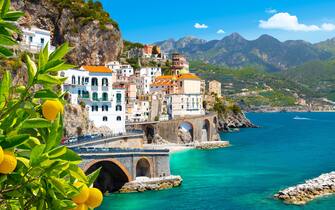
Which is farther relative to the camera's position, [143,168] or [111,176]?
[143,168]

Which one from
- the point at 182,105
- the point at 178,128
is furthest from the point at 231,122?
the point at 178,128

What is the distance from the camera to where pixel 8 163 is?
9.21 ft

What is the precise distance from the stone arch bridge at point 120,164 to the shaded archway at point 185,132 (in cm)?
4059

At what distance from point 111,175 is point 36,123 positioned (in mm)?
39788

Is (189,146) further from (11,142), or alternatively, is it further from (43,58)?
(11,142)

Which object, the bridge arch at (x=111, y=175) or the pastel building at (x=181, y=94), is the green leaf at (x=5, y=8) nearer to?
the bridge arch at (x=111, y=175)

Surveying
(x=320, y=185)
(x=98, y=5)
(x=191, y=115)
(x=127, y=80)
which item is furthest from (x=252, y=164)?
(x=98, y=5)

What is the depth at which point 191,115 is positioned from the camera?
96.1 metres

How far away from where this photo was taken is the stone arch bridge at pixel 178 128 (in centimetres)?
8075

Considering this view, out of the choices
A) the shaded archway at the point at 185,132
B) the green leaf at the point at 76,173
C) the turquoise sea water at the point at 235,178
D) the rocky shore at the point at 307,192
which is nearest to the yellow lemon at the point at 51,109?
the green leaf at the point at 76,173

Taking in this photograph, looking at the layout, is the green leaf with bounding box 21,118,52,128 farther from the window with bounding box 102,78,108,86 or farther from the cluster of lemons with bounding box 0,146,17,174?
the window with bounding box 102,78,108,86

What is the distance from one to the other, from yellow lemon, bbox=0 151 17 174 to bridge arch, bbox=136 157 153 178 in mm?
40480

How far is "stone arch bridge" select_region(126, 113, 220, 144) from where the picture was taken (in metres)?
80.8

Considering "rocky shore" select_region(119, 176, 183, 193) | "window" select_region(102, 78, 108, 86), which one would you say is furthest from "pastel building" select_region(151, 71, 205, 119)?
"rocky shore" select_region(119, 176, 183, 193)
